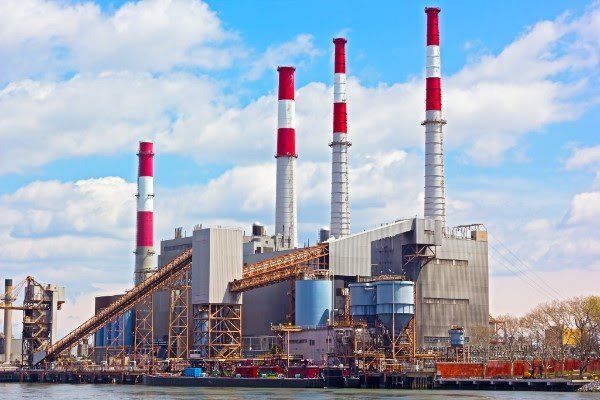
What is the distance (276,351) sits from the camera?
4493 inches

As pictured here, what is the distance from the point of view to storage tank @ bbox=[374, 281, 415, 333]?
104m

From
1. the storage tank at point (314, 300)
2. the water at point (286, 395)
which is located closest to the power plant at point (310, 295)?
the storage tank at point (314, 300)

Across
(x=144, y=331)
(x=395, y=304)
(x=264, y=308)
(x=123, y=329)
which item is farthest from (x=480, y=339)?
(x=123, y=329)

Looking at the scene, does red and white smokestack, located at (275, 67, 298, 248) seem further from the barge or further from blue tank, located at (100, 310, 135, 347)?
the barge

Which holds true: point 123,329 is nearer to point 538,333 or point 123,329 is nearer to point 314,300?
point 314,300

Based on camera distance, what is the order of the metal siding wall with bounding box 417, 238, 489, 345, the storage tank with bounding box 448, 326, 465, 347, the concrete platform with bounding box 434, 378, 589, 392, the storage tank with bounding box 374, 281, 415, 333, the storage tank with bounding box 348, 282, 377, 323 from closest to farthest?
1. the concrete platform with bounding box 434, 378, 589, 392
2. the storage tank with bounding box 374, 281, 415, 333
3. the storage tank with bounding box 348, 282, 377, 323
4. the storage tank with bounding box 448, 326, 465, 347
5. the metal siding wall with bounding box 417, 238, 489, 345

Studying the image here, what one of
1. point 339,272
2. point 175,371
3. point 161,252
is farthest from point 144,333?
point 339,272

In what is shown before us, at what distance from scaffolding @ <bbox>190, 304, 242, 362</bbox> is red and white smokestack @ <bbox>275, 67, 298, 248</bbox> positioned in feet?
56.3

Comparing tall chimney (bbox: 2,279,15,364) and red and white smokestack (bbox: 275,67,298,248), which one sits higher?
red and white smokestack (bbox: 275,67,298,248)

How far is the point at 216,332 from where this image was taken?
118 m

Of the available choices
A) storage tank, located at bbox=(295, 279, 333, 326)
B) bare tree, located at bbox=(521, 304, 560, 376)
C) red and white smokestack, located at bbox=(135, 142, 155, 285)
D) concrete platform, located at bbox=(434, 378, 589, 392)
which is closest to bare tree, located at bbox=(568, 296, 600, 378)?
bare tree, located at bbox=(521, 304, 560, 376)

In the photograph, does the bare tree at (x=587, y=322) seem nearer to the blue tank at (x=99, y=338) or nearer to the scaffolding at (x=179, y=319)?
the scaffolding at (x=179, y=319)

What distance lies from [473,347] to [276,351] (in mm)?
20291

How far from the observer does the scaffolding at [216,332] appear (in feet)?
386
